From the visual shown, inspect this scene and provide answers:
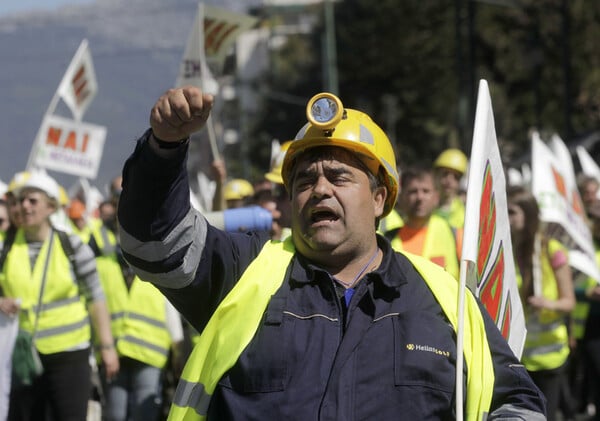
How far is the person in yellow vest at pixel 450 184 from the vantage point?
32.1ft

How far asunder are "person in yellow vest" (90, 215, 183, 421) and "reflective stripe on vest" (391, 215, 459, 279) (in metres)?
2.10

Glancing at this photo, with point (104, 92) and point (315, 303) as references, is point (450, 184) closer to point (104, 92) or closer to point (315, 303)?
point (315, 303)

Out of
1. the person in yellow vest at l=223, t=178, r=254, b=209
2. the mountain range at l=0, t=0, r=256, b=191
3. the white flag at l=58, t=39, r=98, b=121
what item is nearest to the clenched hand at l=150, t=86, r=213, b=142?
the mountain range at l=0, t=0, r=256, b=191

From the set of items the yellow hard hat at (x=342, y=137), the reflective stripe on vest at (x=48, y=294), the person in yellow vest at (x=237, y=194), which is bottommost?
the reflective stripe on vest at (x=48, y=294)

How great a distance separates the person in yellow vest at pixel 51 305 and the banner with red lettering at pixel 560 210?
111 inches

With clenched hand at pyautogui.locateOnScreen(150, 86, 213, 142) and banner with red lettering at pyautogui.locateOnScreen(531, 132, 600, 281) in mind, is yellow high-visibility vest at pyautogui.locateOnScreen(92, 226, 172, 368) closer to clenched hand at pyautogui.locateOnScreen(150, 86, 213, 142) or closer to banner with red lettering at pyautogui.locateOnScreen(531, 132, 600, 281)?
banner with red lettering at pyautogui.locateOnScreen(531, 132, 600, 281)

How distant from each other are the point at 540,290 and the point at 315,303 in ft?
15.4

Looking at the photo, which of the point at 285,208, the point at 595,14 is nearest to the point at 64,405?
the point at 285,208

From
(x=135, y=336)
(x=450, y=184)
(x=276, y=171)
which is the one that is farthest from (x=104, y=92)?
(x=276, y=171)

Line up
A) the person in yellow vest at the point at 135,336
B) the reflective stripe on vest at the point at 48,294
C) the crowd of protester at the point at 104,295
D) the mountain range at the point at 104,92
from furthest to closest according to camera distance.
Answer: the person in yellow vest at the point at 135,336 < the reflective stripe on vest at the point at 48,294 < the crowd of protester at the point at 104,295 < the mountain range at the point at 104,92

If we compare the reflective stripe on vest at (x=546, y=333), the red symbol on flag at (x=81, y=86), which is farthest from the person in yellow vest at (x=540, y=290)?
the red symbol on flag at (x=81, y=86)

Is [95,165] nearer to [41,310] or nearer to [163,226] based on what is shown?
[41,310]

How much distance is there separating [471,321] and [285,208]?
12.7 ft

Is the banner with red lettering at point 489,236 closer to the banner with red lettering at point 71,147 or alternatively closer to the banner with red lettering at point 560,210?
the banner with red lettering at point 560,210
